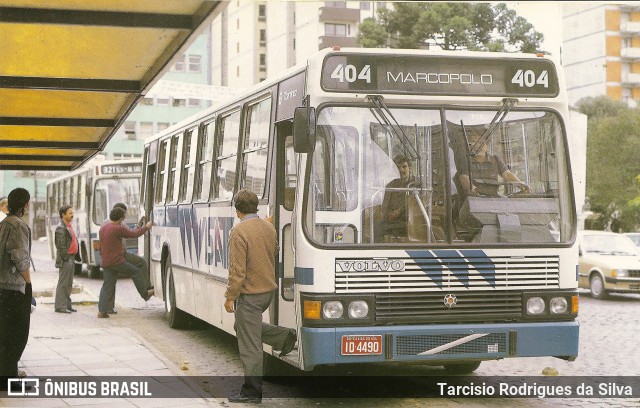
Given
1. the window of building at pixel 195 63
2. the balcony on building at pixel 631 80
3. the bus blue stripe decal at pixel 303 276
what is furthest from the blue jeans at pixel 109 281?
the balcony on building at pixel 631 80

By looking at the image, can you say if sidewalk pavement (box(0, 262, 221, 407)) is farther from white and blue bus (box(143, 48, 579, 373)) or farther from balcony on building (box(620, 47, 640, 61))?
balcony on building (box(620, 47, 640, 61))

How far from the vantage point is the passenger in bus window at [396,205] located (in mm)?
8648

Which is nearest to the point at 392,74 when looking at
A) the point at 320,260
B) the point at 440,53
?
the point at 440,53

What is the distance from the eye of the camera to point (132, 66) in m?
8.53

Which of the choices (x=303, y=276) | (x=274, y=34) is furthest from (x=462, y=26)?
(x=274, y=34)

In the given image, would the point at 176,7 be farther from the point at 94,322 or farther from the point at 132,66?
the point at 94,322

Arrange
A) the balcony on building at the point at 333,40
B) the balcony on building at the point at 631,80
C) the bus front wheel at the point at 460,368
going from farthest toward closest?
the balcony on building at the point at 631,80, the balcony on building at the point at 333,40, the bus front wheel at the point at 460,368

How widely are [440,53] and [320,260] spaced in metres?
2.17

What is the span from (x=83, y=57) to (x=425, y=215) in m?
3.12

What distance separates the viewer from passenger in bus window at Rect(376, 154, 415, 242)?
8.65m

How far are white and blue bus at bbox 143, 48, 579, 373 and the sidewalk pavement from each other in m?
1.11

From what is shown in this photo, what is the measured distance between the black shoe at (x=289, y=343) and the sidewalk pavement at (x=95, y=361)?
796mm

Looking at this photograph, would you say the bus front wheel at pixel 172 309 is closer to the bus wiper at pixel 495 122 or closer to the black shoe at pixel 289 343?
the black shoe at pixel 289 343

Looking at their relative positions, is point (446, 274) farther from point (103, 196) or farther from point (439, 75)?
point (103, 196)
